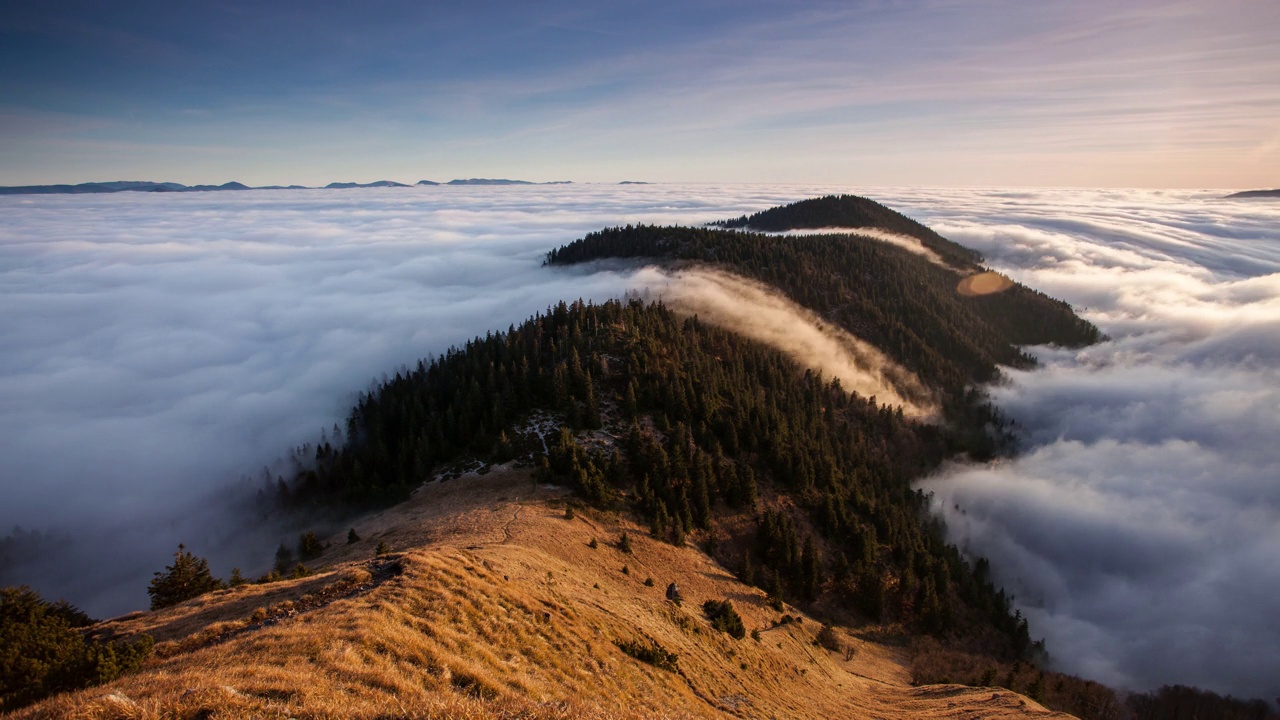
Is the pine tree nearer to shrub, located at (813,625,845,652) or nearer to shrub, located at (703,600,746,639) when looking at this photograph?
shrub, located at (813,625,845,652)

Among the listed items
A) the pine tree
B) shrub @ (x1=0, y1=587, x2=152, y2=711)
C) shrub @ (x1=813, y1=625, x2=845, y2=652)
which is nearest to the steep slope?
shrub @ (x1=813, y1=625, x2=845, y2=652)

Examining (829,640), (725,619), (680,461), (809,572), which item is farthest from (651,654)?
(809,572)

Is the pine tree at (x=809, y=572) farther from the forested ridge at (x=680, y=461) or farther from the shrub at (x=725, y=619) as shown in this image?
the shrub at (x=725, y=619)

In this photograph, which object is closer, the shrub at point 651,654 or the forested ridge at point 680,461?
the shrub at point 651,654

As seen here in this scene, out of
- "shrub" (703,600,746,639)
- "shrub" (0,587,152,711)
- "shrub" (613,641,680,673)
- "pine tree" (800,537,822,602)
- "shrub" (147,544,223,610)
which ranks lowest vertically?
"pine tree" (800,537,822,602)

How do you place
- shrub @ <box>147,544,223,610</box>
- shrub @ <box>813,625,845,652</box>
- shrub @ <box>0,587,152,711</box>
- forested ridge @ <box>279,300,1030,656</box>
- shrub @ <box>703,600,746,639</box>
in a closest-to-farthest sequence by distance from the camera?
1. shrub @ <box>0,587,152,711</box>
2. shrub @ <box>147,544,223,610</box>
3. shrub @ <box>703,600,746,639</box>
4. shrub @ <box>813,625,845,652</box>
5. forested ridge @ <box>279,300,1030,656</box>

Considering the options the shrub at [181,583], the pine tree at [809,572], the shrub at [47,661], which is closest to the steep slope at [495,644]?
the shrub at [47,661]

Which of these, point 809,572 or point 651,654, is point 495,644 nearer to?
point 651,654

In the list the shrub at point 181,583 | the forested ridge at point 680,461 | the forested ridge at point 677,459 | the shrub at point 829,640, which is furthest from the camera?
the forested ridge at point 677,459
